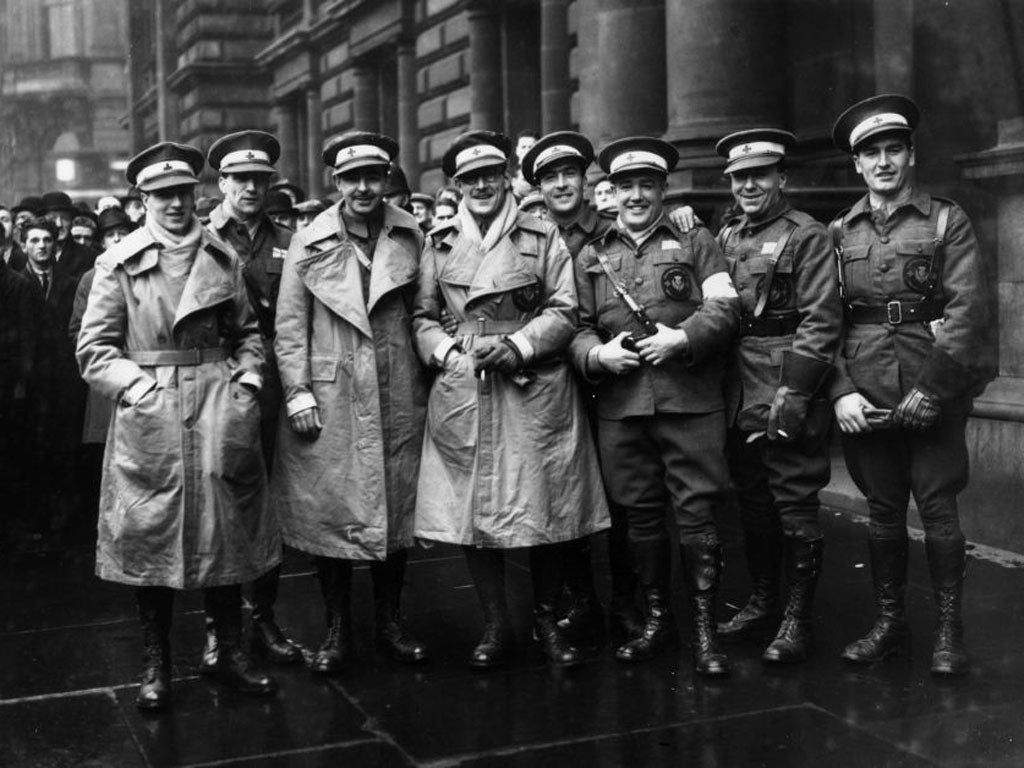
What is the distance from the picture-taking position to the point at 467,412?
5559mm

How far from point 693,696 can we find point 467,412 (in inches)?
51.2

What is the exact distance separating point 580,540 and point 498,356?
97cm

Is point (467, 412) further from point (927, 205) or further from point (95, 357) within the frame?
point (927, 205)

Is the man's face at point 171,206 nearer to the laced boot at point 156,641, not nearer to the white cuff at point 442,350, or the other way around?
the white cuff at point 442,350

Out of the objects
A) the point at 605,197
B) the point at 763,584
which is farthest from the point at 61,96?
the point at 763,584

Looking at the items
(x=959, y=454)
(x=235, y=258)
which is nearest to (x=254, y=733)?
(x=235, y=258)

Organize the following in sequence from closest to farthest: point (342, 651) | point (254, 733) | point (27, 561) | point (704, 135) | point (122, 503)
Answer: point (254, 733) < point (122, 503) < point (342, 651) < point (27, 561) < point (704, 135)

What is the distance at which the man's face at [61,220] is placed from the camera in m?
9.91

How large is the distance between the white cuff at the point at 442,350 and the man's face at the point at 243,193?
1.13 metres

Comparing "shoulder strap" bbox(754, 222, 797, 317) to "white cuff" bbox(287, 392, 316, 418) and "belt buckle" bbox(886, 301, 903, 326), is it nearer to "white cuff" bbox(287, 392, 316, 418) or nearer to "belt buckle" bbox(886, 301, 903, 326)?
"belt buckle" bbox(886, 301, 903, 326)

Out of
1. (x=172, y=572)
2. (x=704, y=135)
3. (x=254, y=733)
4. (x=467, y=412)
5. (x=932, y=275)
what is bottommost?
(x=254, y=733)

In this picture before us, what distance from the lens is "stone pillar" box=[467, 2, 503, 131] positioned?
15.3 metres

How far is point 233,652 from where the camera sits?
5.39m

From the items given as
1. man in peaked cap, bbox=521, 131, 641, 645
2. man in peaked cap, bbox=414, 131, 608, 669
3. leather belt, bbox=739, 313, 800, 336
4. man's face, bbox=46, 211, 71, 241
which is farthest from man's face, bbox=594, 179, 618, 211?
man's face, bbox=46, 211, 71, 241
